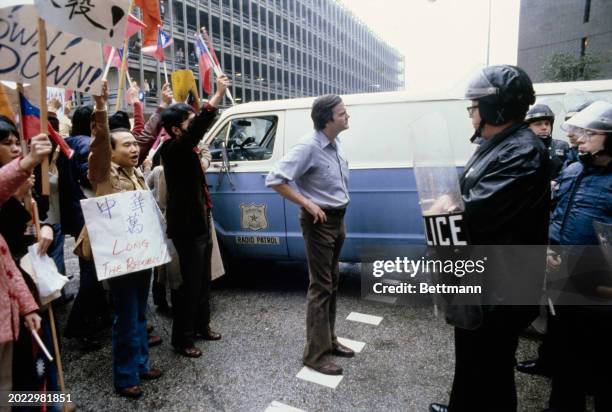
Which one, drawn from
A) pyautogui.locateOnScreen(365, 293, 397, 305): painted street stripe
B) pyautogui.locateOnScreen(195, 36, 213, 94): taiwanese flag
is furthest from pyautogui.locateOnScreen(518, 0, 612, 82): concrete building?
pyautogui.locateOnScreen(195, 36, 213, 94): taiwanese flag

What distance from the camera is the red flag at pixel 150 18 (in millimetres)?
4074

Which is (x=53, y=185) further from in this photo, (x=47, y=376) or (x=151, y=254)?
(x=47, y=376)

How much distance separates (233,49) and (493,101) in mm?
47278

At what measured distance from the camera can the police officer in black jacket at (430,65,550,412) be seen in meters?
1.60

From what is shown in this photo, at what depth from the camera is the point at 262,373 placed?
2.92m

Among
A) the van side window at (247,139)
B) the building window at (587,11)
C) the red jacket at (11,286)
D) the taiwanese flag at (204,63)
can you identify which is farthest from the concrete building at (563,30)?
the red jacket at (11,286)

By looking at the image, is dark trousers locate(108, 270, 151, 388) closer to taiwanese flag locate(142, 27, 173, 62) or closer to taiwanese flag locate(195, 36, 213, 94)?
taiwanese flag locate(195, 36, 213, 94)

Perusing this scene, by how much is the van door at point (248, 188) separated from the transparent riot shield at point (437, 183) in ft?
8.37

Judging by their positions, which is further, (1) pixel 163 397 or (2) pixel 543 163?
(1) pixel 163 397

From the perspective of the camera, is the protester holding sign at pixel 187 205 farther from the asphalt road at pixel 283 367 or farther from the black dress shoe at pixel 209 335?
the asphalt road at pixel 283 367

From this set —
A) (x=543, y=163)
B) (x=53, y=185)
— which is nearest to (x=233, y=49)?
(x=53, y=185)

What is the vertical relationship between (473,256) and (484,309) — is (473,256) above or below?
above

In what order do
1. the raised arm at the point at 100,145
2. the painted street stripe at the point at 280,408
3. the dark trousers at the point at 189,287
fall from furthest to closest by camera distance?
the dark trousers at the point at 189,287
the painted street stripe at the point at 280,408
the raised arm at the point at 100,145

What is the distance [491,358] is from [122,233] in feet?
7.58
